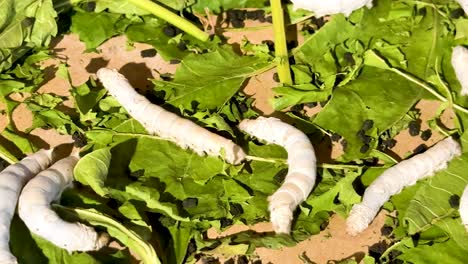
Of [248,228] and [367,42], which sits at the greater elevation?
[367,42]

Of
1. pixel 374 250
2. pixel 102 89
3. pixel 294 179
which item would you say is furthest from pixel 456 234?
pixel 102 89

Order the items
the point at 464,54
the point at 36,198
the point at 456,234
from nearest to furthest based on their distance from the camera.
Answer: the point at 36,198
the point at 456,234
the point at 464,54

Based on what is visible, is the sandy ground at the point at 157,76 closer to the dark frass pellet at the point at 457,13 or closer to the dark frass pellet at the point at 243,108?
the dark frass pellet at the point at 243,108

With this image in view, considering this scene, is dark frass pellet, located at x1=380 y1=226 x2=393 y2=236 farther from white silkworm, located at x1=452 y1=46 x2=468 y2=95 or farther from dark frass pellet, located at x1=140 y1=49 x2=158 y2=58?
dark frass pellet, located at x1=140 y1=49 x2=158 y2=58

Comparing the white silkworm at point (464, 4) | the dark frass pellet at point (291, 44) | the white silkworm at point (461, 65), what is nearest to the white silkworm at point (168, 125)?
the dark frass pellet at point (291, 44)

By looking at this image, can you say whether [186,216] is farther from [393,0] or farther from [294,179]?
[393,0]

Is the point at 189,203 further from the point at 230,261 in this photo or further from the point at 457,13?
the point at 457,13
